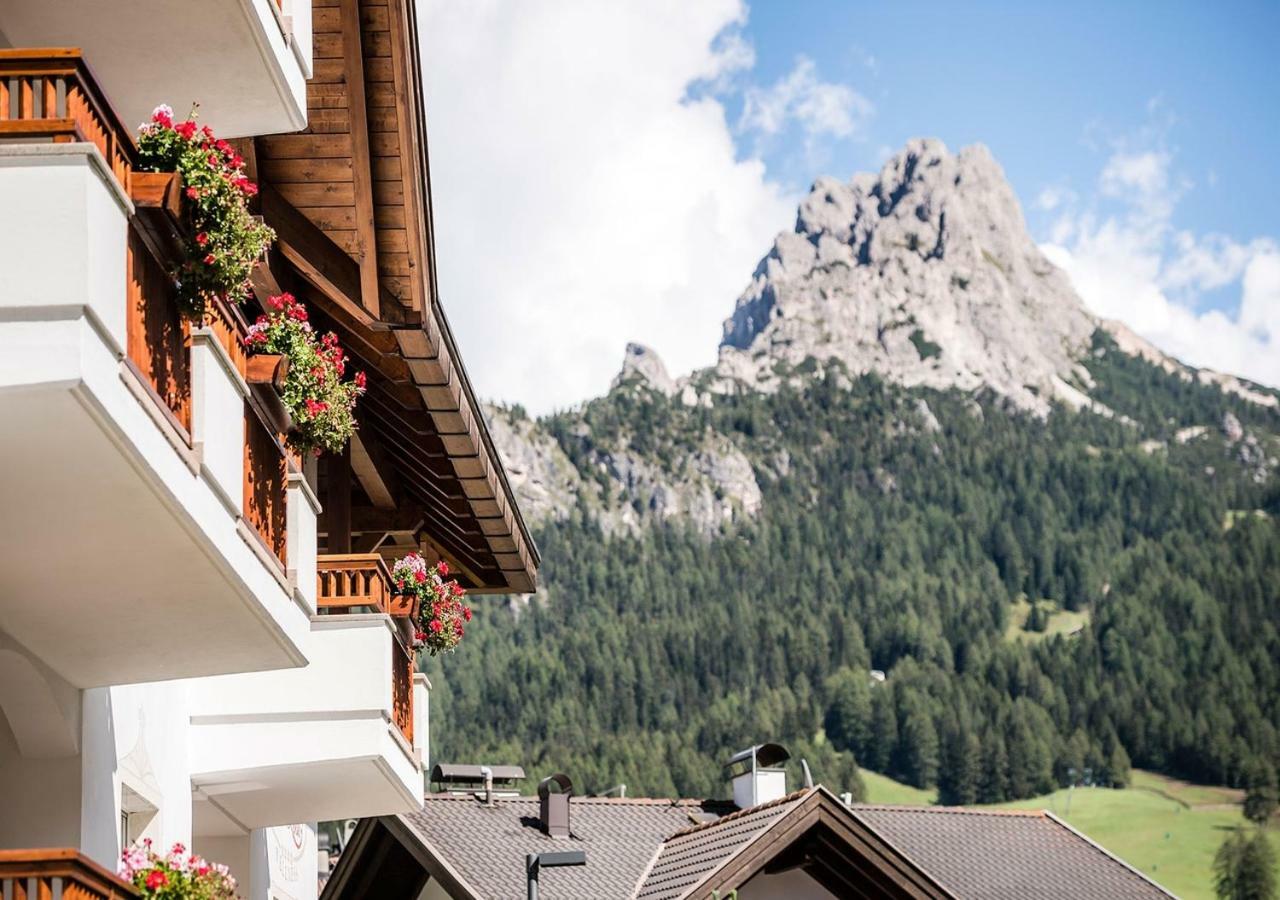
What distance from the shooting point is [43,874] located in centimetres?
650

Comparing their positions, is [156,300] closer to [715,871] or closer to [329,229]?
[329,229]

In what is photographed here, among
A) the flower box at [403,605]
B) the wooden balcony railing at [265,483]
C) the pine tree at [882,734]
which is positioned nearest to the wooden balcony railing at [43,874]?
the wooden balcony railing at [265,483]

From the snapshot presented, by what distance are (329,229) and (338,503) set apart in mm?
2920

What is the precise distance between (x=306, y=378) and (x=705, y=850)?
34.3 feet

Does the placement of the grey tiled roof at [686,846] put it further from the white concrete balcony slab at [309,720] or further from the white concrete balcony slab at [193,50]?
the white concrete balcony slab at [193,50]

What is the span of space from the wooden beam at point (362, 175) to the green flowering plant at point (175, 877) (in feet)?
15.4

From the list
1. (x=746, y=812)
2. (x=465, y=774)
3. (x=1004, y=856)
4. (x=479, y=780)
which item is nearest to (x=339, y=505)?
(x=746, y=812)

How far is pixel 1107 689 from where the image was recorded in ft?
604

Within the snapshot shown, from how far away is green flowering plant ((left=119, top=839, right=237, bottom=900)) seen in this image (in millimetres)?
7762

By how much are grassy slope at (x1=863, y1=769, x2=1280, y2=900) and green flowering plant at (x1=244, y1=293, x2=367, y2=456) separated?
410 ft

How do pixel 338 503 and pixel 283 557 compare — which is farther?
pixel 338 503

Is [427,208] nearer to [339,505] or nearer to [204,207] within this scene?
[339,505]

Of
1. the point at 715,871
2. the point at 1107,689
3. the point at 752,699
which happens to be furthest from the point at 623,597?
the point at 715,871

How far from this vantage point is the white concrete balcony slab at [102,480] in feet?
20.4
